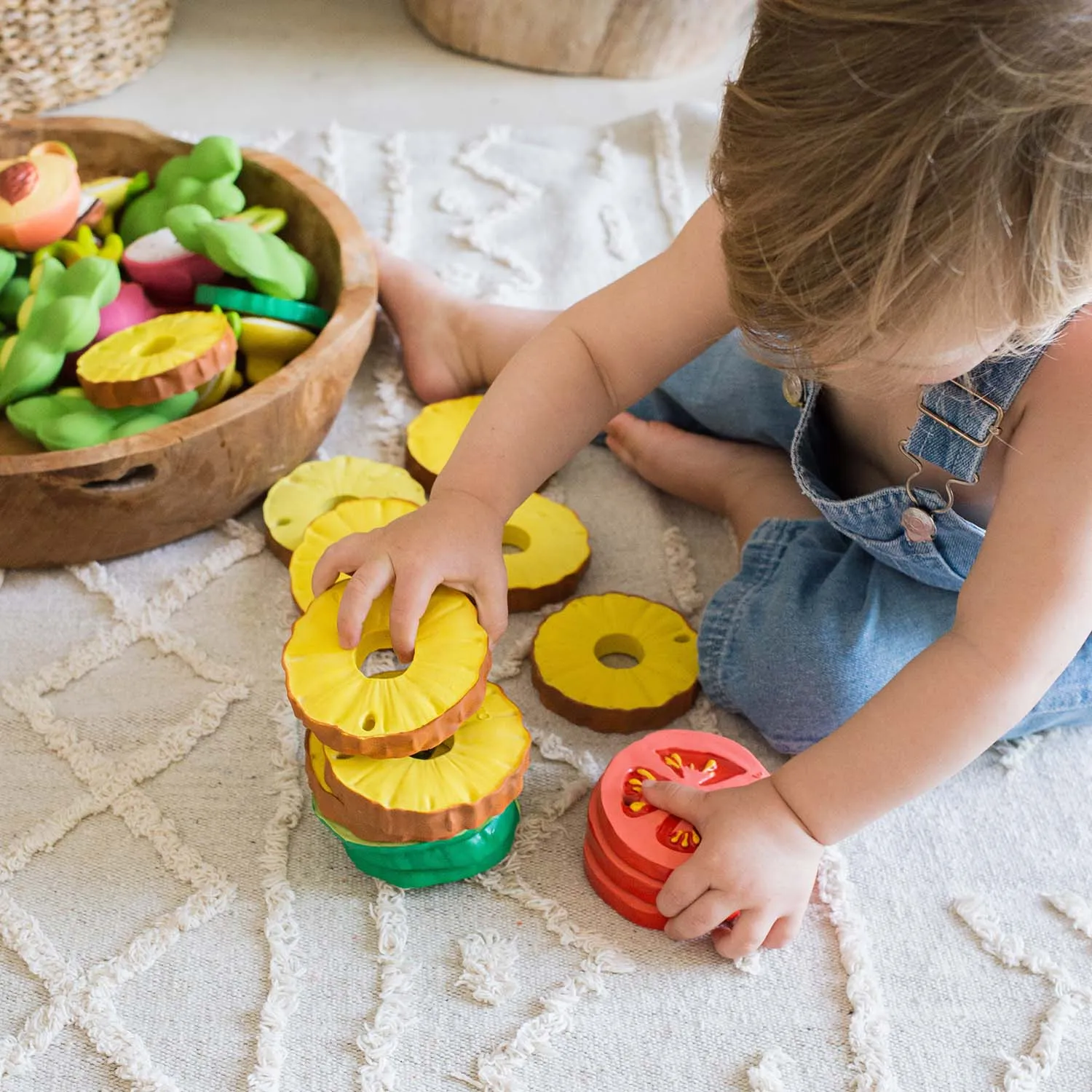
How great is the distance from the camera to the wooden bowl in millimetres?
750

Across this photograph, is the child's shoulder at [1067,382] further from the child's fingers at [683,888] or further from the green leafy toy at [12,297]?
the green leafy toy at [12,297]

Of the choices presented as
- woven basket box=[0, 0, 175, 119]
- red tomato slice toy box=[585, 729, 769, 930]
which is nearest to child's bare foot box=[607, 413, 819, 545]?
red tomato slice toy box=[585, 729, 769, 930]

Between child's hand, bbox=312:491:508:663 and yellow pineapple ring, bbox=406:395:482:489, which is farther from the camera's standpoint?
yellow pineapple ring, bbox=406:395:482:489

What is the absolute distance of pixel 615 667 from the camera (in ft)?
2.60

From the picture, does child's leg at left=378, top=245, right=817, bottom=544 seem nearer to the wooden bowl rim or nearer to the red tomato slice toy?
the wooden bowl rim

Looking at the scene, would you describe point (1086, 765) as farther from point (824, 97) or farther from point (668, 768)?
point (824, 97)

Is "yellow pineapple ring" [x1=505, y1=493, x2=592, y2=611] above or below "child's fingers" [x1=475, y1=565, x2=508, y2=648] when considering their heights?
below

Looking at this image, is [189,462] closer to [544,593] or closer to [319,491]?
[319,491]

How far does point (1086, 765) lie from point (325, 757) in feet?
1.53

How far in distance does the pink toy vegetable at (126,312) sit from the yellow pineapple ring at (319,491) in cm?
17

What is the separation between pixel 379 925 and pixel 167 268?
54 centimetres

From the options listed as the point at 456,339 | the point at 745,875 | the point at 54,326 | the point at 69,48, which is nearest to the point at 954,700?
the point at 745,875

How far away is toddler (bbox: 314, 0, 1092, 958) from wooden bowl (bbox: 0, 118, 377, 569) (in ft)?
0.35

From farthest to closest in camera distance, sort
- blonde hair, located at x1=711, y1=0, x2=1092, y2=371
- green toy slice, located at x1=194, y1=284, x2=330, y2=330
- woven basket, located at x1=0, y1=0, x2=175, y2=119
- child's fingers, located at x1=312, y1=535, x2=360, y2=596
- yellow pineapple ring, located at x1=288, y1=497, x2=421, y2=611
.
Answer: woven basket, located at x1=0, y1=0, x2=175, y2=119, green toy slice, located at x1=194, y1=284, x2=330, y2=330, yellow pineapple ring, located at x1=288, y1=497, x2=421, y2=611, child's fingers, located at x1=312, y1=535, x2=360, y2=596, blonde hair, located at x1=711, y1=0, x2=1092, y2=371
